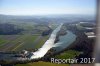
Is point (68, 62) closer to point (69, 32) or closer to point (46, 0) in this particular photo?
point (69, 32)

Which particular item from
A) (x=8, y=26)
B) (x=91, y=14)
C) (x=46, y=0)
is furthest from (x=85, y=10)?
(x=8, y=26)

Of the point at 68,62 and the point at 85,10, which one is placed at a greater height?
the point at 85,10

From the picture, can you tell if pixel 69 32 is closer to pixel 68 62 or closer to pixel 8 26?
pixel 68 62

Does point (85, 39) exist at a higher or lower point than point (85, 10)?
lower

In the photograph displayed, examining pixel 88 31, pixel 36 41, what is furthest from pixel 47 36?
pixel 88 31

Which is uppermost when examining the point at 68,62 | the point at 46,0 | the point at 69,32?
the point at 46,0

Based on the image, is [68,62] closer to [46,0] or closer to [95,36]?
[95,36]

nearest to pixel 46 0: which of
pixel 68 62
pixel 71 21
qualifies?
pixel 71 21
